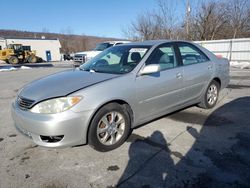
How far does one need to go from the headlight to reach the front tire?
366mm

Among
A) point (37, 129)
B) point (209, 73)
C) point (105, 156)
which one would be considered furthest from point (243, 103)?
point (37, 129)

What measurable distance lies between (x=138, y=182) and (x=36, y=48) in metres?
48.9

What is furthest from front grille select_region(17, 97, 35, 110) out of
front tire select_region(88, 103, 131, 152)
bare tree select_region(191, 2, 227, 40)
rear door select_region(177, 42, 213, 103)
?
bare tree select_region(191, 2, 227, 40)

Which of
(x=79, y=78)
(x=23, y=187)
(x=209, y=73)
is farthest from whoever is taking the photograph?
(x=209, y=73)

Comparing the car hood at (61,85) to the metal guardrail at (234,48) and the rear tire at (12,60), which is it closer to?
the metal guardrail at (234,48)

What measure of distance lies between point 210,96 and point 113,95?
110 inches

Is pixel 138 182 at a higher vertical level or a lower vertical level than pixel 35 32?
lower

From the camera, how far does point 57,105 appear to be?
2.89 m

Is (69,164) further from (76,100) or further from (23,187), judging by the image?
(76,100)

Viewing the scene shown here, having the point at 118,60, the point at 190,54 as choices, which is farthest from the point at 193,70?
the point at 118,60

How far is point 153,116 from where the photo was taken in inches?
151

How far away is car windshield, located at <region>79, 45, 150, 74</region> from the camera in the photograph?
12.4ft

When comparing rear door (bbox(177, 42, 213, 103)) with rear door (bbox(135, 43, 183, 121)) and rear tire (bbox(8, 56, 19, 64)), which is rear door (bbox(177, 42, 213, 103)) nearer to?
rear door (bbox(135, 43, 183, 121))

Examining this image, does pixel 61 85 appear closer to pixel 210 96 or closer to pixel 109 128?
pixel 109 128
